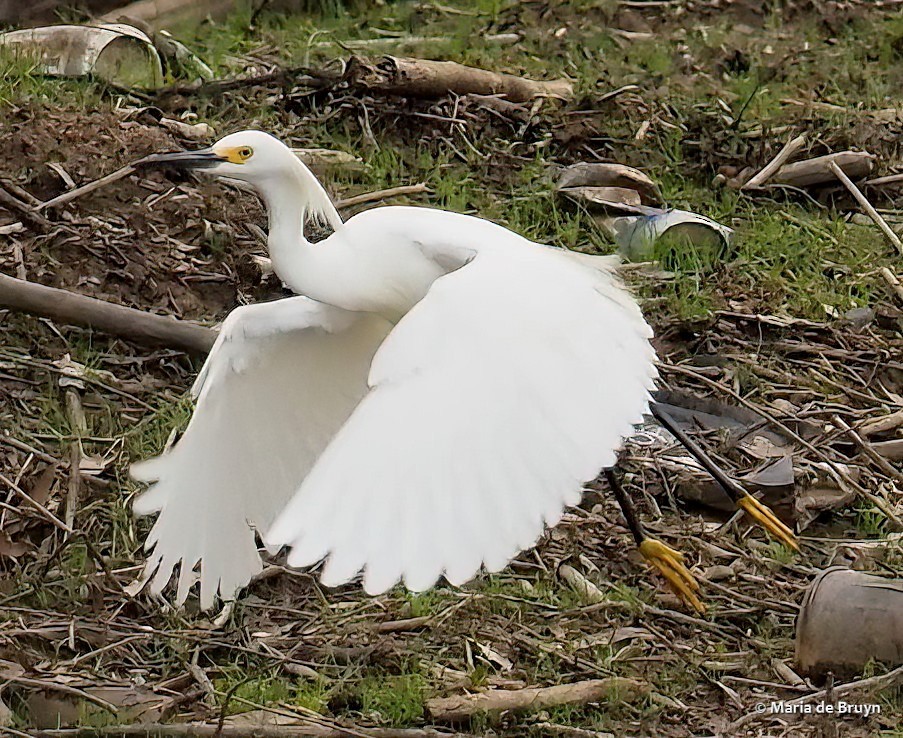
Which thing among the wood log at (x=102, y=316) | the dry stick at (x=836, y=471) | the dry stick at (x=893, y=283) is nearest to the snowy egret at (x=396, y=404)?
the dry stick at (x=836, y=471)

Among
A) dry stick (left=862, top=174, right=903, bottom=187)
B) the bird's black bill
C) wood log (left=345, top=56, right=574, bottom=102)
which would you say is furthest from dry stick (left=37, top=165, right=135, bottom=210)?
dry stick (left=862, top=174, right=903, bottom=187)

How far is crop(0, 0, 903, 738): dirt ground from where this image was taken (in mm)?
3752

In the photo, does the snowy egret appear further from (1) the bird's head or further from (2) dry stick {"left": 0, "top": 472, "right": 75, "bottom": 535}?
(2) dry stick {"left": 0, "top": 472, "right": 75, "bottom": 535}

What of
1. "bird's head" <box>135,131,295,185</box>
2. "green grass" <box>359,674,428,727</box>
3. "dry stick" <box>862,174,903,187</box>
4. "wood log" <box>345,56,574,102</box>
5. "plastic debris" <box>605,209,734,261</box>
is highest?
"bird's head" <box>135,131,295,185</box>

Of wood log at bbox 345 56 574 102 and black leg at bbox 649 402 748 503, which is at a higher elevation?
wood log at bbox 345 56 574 102

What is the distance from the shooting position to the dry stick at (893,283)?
557 centimetres

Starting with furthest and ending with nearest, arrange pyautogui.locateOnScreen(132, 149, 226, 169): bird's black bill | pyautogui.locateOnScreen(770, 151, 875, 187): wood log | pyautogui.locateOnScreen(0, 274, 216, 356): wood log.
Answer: pyautogui.locateOnScreen(770, 151, 875, 187): wood log
pyautogui.locateOnScreen(0, 274, 216, 356): wood log
pyautogui.locateOnScreen(132, 149, 226, 169): bird's black bill

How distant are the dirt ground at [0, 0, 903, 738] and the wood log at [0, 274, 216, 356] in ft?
1.05

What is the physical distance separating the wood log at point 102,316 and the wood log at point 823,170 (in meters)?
2.77

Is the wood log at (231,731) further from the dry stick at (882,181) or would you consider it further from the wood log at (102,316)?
the dry stick at (882,181)

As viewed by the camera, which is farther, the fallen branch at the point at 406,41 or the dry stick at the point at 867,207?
the fallen branch at the point at 406,41

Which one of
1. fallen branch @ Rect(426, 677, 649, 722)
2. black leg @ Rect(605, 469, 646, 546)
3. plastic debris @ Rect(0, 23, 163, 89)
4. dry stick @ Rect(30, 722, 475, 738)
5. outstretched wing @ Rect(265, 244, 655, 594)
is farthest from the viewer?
plastic debris @ Rect(0, 23, 163, 89)

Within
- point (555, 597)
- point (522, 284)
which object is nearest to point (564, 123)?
point (555, 597)

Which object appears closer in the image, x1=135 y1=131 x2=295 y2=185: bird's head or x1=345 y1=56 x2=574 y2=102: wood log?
x1=135 y1=131 x2=295 y2=185: bird's head
